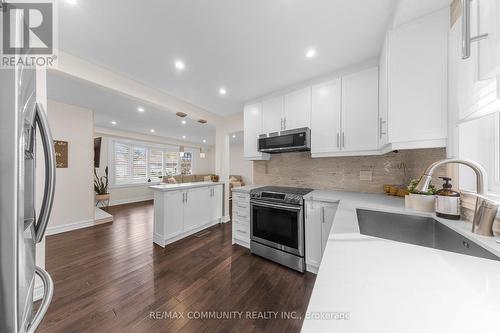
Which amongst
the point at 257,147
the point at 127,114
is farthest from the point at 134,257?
the point at 127,114

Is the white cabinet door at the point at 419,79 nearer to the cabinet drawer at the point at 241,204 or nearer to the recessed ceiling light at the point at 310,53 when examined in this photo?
the recessed ceiling light at the point at 310,53

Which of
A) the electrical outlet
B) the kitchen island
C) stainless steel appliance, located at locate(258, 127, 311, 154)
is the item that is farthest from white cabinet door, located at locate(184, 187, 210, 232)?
the electrical outlet

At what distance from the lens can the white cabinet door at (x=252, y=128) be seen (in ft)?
9.14

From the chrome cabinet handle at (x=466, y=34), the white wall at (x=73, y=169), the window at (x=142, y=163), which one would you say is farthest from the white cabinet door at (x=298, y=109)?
the window at (x=142, y=163)

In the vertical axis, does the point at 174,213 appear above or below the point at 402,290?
below

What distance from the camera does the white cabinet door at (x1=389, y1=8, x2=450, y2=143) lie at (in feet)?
4.12

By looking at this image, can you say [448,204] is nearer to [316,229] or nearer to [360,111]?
[316,229]

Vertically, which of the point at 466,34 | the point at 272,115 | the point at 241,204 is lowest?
the point at 241,204

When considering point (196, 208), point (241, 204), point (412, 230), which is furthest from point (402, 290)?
point (196, 208)

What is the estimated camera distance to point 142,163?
6.34 metres

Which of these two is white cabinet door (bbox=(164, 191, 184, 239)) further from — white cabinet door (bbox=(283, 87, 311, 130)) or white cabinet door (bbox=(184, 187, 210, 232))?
white cabinet door (bbox=(283, 87, 311, 130))

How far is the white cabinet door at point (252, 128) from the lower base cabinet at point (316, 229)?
1.26 m

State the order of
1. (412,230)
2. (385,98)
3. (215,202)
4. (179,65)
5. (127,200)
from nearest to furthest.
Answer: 1. (412,230)
2. (385,98)
3. (179,65)
4. (215,202)
5. (127,200)

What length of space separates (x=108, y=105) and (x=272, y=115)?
3.17 meters
